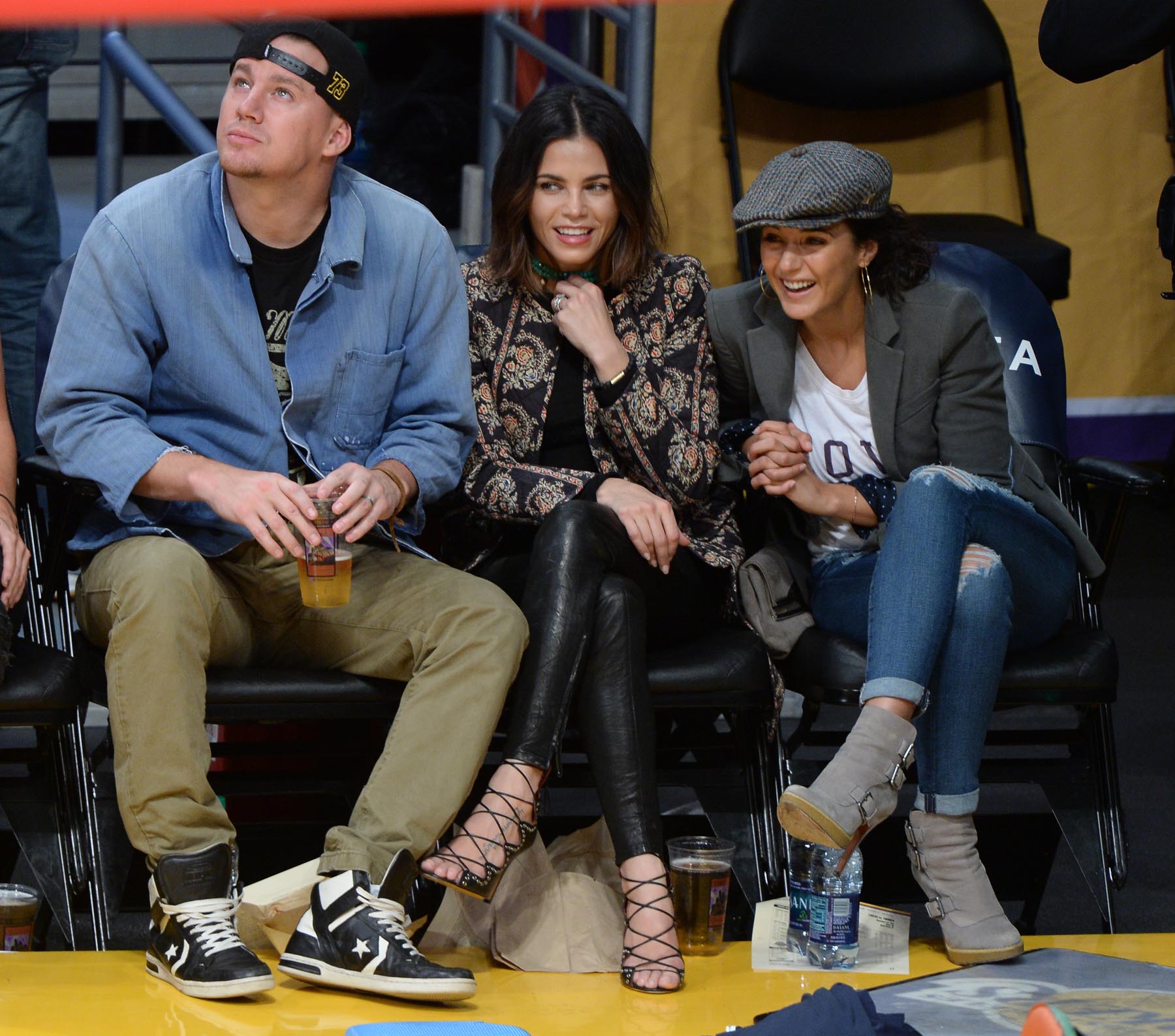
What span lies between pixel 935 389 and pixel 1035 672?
1.73ft

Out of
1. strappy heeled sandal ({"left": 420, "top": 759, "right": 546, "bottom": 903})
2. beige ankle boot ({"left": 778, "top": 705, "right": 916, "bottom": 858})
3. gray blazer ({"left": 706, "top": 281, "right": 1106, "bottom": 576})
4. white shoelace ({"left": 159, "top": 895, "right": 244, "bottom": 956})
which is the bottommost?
white shoelace ({"left": 159, "top": 895, "right": 244, "bottom": 956})

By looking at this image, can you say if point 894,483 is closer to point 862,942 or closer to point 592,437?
point 592,437

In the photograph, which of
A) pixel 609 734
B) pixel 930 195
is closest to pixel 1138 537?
pixel 930 195

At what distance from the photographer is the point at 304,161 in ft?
8.48

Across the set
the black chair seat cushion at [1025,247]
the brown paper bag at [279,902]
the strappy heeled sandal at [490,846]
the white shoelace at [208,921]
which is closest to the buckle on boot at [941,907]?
the strappy heeled sandal at [490,846]

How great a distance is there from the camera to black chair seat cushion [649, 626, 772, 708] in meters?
2.47

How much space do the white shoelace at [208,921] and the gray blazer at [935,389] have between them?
1.24 m

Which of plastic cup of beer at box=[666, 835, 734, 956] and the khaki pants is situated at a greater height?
the khaki pants

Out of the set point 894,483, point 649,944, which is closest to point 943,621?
point 894,483

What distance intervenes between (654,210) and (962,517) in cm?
83

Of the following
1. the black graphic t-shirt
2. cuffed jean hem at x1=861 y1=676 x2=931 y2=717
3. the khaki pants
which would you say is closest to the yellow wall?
the black graphic t-shirt

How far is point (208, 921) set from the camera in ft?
7.12

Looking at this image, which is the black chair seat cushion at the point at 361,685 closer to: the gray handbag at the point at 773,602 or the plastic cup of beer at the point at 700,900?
the gray handbag at the point at 773,602

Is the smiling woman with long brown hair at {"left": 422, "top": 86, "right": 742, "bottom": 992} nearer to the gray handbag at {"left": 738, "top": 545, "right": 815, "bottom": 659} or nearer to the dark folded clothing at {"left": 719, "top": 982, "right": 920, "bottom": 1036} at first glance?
the gray handbag at {"left": 738, "top": 545, "right": 815, "bottom": 659}
